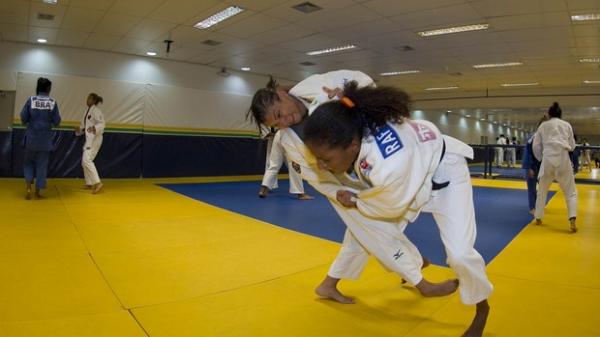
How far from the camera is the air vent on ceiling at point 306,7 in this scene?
20.3ft

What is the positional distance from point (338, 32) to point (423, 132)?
255 inches

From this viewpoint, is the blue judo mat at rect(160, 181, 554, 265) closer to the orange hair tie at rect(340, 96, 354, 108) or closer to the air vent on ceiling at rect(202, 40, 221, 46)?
the orange hair tie at rect(340, 96, 354, 108)

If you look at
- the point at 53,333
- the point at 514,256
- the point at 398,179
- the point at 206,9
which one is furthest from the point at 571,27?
the point at 53,333

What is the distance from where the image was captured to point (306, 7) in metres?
6.32

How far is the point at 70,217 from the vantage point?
461cm

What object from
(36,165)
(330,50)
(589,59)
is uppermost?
(589,59)

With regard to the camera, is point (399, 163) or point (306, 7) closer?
point (399, 163)

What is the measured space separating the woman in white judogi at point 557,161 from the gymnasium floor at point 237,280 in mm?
323

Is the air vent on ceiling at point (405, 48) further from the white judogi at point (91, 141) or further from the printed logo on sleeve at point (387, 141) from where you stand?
the printed logo on sleeve at point (387, 141)

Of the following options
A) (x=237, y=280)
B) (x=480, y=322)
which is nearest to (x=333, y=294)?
(x=237, y=280)

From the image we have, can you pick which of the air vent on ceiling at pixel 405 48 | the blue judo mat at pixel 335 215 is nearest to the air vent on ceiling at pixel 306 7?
the air vent on ceiling at pixel 405 48

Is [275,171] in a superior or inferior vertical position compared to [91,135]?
inferior

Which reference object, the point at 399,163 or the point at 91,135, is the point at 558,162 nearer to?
the point at 399,163

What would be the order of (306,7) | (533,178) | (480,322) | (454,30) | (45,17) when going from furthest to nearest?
1. (454,30)
2. (45,17)
3. (306,7)
4. (533,178)
5. (480,322)
